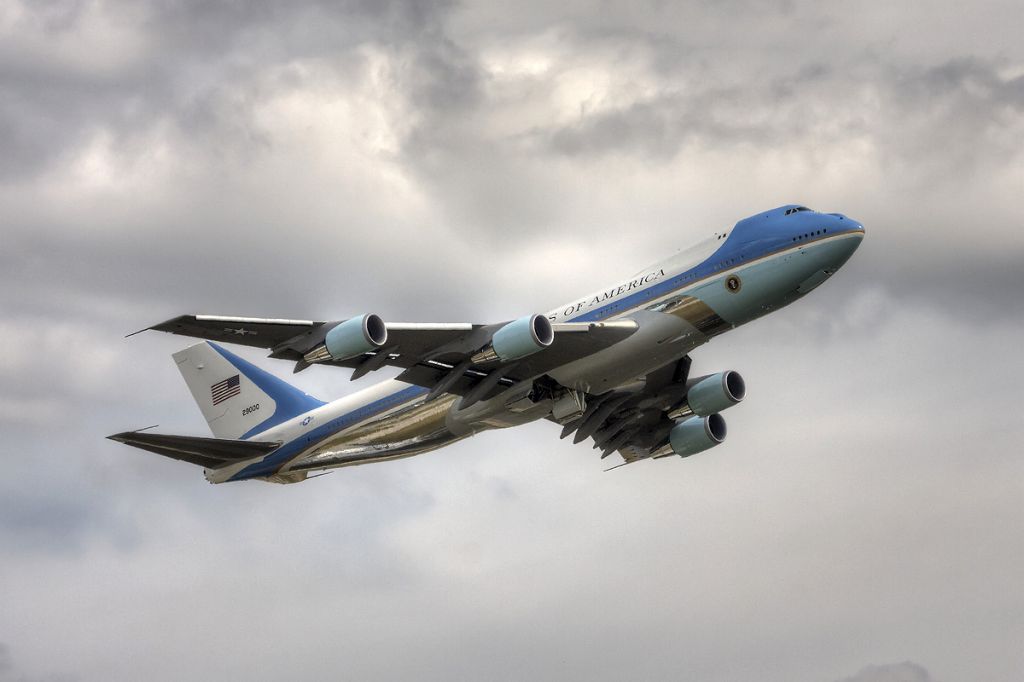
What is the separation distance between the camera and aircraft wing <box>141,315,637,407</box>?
141 ft

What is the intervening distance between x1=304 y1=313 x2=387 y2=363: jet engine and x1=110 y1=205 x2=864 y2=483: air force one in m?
0.05

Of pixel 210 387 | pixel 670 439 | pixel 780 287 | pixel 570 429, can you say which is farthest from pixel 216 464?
pixel 780 287

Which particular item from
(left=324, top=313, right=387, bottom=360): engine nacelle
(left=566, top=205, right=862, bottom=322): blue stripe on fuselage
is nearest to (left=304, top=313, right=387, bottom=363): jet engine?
(left=324, top=313, right=387, bottom=360): engine nacelle

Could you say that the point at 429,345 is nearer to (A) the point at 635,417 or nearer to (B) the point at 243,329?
(B) the point at 243,329

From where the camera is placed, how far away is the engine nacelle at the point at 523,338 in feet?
145

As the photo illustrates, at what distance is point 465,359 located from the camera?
4731 centimetres

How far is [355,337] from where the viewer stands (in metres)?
42.6

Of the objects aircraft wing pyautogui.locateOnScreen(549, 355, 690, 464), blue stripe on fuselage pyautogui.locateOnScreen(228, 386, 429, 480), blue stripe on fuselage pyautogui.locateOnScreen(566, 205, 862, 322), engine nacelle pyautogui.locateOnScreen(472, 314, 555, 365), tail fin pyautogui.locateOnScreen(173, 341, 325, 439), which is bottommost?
aircraft wing pyautogui.locateOnScreen(549, 355, 690, 464)

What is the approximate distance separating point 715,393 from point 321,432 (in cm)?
1715

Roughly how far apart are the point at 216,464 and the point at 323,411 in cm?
573

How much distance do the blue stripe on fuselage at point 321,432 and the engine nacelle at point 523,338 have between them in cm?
734

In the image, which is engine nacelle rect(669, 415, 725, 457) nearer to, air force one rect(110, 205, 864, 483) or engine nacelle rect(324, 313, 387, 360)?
air force one rect(110, 205, 864, 483)

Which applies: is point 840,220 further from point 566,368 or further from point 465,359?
point 465,359

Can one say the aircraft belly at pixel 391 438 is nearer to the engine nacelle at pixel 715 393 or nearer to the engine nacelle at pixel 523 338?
the engine nacelle at pixel 523 338
